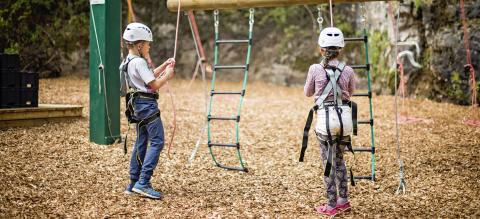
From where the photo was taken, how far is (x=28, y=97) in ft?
22.2

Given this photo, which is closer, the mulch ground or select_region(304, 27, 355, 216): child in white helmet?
select_region(304, 27, 355, 216): child in white helmet

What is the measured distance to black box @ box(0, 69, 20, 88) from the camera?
6555 millimetres

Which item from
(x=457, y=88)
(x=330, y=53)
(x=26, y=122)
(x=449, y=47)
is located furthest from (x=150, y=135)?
(x=449, y=47)

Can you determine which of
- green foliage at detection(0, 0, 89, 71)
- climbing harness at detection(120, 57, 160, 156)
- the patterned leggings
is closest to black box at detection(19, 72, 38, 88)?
climbing harness at detection(120, 57, 160, 156)

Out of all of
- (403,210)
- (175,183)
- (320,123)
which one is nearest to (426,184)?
(403,210)

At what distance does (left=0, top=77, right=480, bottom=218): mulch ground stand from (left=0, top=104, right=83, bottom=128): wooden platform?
0.52 ft

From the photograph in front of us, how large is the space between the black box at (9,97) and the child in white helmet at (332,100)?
14.6ft

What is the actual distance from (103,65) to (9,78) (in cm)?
145

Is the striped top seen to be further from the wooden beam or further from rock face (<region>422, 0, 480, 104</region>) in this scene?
rock face (<region>422, 0, 480, 104</region>)

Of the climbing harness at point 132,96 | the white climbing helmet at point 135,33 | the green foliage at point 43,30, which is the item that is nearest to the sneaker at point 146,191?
the climbing harness at point 132,96

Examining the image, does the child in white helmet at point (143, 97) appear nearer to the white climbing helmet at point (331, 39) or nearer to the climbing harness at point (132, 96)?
the climbing harness at point (132, 96)

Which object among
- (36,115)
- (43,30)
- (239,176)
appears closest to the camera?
(239,176)

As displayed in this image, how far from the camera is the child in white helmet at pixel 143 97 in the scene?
4031 millimetres

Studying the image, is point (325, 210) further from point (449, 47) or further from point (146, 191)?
point (449, 47)
